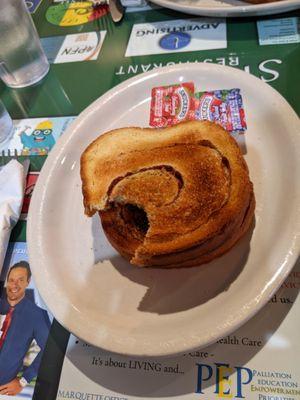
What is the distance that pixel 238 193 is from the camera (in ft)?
2.42

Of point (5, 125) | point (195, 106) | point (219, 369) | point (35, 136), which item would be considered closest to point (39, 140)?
point (35, 136)

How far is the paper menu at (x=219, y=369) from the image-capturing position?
68 centimetres

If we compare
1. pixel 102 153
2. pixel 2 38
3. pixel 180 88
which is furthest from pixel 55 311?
pixel 2 38

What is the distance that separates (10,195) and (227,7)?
91 centimetres

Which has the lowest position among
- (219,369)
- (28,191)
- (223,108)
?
(219,369)

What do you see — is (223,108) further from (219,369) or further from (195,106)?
(219,369)

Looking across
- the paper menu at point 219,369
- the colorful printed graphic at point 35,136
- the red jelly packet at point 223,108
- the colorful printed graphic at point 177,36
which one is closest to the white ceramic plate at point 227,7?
the colorful printed graphic at point 177,36

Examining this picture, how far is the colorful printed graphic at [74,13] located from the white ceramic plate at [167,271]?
0.66 m

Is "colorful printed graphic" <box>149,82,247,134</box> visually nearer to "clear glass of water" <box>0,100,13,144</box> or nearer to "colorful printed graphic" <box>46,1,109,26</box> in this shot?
"clear glass of water" <box>0,100,13,144</box>

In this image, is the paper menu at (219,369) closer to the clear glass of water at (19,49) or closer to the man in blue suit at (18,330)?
the man in blue suit at (18,330)

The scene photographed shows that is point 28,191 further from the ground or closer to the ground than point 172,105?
closer to the ground

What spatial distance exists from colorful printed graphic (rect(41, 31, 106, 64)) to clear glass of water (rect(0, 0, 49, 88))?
57 mm

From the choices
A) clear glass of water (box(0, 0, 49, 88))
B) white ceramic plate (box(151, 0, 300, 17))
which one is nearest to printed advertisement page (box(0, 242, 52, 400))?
clear glass of water (box(0, 0, 49, 88))

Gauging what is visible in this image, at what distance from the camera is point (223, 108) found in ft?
3.16
